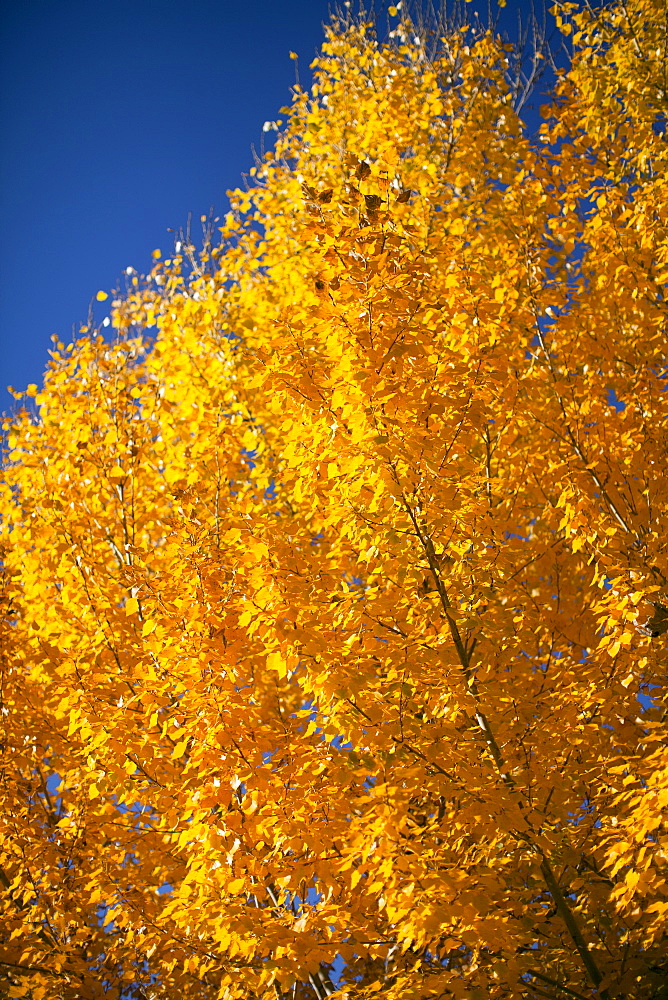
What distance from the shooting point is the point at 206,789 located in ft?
9.05

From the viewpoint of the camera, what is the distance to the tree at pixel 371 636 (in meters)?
2.71

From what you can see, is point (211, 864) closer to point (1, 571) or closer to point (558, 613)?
point (558, 613)

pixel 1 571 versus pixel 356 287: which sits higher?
pixel 1 571

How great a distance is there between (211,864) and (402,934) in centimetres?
80

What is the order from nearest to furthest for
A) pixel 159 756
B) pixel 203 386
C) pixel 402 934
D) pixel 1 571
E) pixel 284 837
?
pixel 402 934, pixel 284 837, pixel 159 756, pixel 1 571, pixel 203 386

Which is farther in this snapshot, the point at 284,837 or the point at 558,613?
the point at 558,613

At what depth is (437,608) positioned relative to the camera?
3330mm

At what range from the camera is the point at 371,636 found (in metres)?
2.88

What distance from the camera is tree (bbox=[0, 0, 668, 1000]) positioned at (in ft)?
8.89

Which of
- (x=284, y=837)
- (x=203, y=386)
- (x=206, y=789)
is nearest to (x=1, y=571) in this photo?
(x=203, y=386)

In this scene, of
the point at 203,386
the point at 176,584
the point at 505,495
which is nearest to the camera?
the point at 176,584

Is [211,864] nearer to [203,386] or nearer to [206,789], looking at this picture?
[206,789]

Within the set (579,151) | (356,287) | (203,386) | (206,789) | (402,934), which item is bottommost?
(402,934)

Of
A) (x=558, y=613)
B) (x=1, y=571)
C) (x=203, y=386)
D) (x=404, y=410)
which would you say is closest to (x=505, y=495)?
(x=558, y=613)
